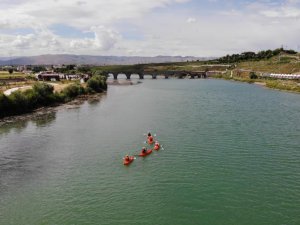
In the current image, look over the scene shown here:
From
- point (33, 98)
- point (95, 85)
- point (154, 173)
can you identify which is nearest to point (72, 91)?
point (33, 98)

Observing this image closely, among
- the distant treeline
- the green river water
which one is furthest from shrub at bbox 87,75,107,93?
the green river water

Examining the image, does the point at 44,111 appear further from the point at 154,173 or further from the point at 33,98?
the point at 154,173

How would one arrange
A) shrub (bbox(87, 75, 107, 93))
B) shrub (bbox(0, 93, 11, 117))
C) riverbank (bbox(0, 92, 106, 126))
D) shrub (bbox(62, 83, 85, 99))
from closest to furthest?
riverbank (bbox(0, 92, 106, 126)), shrub (bbox(0, 93, 11, 117)), shrub (bbox(62, 83, 85, 99)), shrub (bbox(87, 75, 107, 93))

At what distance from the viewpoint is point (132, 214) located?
40312mm

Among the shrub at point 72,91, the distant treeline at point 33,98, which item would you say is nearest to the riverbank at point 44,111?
the distant treeline at point 33,98

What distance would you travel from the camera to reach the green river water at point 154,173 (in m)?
40.2

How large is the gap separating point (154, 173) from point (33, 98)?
70.8 meters

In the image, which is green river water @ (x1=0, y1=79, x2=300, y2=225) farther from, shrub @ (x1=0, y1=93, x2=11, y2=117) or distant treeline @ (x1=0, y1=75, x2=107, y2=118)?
distant treeline @ (x1=0, y1=75, x2=107, y2=118)

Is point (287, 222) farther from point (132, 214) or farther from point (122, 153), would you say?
point (122, 153)

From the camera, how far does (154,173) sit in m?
52.2

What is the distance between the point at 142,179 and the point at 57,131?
37320 millimetres

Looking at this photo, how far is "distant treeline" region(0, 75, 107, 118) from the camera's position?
9850 centimetres

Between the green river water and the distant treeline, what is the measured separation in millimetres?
12002

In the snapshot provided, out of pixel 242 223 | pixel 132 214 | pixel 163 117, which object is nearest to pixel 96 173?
pixel 132 214
